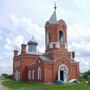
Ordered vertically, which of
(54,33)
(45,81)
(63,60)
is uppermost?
(54,33)

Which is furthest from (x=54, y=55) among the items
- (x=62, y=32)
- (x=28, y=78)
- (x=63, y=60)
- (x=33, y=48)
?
(x=33, y=48)

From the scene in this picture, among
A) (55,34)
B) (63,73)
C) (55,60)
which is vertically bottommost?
(63,73)

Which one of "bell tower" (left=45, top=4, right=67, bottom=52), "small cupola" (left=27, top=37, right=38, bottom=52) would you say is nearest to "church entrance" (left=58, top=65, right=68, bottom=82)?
"bell tower" (left=45, top=4, right=67, bottom=52)

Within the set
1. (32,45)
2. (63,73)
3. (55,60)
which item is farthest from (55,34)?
(32,45)

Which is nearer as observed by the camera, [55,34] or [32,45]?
[55,34]

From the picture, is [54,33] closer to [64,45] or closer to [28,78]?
[64,45]

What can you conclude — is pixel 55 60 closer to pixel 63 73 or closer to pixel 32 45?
pixel 63 73

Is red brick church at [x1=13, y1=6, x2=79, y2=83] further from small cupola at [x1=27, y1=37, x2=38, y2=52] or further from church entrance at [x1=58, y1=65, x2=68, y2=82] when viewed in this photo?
small cupola at [x1=27, y1=37, x2=38, y2=52]

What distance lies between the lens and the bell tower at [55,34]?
48.5m

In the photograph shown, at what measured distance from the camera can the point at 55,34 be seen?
4884 centimetres

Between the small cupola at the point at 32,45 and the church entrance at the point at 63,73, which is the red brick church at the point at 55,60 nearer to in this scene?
the church entrance at the point at 63,73

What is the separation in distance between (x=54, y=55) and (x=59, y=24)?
223 inches

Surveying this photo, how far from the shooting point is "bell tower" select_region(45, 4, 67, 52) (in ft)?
159

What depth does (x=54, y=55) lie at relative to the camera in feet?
156
